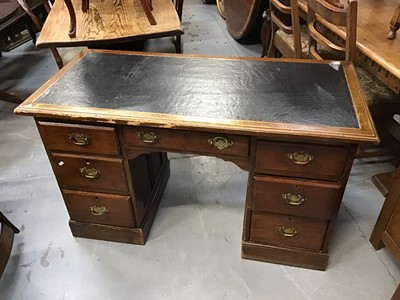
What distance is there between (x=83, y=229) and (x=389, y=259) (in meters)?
1.38

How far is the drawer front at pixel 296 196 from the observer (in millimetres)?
1175

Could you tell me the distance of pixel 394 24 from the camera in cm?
149

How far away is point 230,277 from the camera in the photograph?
56.6 inches

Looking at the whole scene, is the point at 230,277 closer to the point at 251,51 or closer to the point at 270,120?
the point at 270,120

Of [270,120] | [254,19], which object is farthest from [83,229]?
[254,19]

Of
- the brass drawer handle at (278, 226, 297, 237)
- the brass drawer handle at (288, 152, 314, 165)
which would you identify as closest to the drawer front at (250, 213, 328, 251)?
the brass drawer handle at (278, 226, 297, 237)

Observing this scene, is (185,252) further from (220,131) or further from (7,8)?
(7,8)

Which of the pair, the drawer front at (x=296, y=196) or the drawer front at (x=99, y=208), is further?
the drawer front at (x=99, y=208)

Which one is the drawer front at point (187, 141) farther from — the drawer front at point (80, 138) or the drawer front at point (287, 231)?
the drawer front at point (287, 231)

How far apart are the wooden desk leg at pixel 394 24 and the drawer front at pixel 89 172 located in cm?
131

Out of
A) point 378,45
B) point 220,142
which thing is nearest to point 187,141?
point 220,142

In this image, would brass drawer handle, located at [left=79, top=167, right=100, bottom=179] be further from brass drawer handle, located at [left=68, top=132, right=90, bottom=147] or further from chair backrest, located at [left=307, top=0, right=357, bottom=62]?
chair backrest, located at [left=307, top=0, right=357, bottom=62]

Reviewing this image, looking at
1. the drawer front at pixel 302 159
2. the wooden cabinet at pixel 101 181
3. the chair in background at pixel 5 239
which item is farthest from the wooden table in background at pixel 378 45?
the chair in background at pixel 5 239

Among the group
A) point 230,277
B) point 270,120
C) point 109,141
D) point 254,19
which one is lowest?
A: point 230,277
